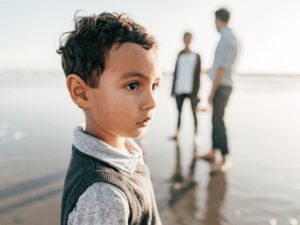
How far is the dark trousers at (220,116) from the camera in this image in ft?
10.4

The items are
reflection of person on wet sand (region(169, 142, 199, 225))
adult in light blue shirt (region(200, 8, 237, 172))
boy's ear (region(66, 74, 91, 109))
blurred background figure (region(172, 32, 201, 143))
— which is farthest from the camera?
blurred background figure (region(172, 32, 201, 143))

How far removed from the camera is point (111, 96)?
0.85m

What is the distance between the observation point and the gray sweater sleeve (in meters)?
0.67

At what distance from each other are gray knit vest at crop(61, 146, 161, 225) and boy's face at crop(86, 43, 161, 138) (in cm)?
17

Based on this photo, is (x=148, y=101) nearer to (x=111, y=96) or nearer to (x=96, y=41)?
(x=111, y=96)

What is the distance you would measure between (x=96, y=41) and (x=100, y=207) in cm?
63

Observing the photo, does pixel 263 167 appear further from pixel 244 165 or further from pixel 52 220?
pixel 52 220

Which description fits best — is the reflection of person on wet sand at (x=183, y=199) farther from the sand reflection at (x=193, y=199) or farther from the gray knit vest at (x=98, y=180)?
the gray knit vest at (x=98, y=180)

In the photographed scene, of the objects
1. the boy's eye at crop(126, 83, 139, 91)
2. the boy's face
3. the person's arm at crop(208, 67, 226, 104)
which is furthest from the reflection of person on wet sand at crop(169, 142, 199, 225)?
the boy's eye at crop(126, 83, 139, 91)

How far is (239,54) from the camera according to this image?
3141 millimetres

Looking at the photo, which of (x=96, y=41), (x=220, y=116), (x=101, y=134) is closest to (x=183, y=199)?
(x=220, y=116)

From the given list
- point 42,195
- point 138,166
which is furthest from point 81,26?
point 42,195

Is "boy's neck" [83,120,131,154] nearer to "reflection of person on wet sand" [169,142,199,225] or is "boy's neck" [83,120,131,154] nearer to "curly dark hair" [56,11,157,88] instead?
"curly dark hair" [56,11,157,88]

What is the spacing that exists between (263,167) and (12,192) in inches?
129
